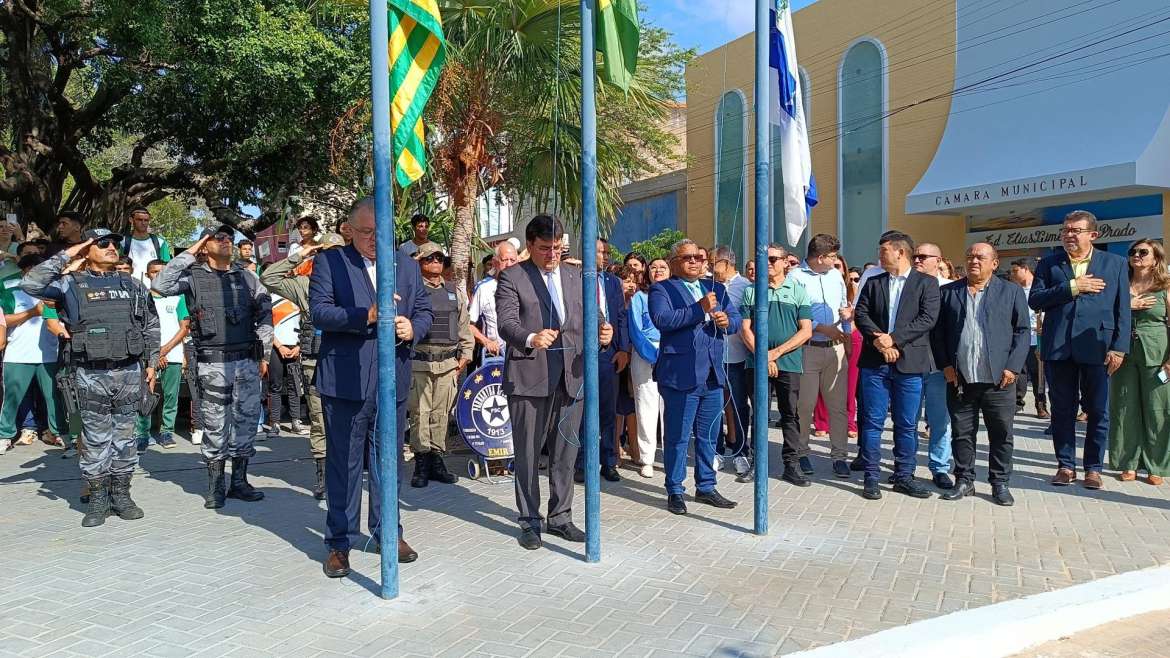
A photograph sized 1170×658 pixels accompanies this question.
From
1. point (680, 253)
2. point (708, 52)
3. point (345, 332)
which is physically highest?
point (708, 52)

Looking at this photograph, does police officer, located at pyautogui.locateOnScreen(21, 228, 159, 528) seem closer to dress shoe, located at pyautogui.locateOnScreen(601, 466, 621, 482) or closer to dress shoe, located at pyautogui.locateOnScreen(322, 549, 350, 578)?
dress shoe, located at pyautogui.locateOnScreen(322, 549, 350, 578)

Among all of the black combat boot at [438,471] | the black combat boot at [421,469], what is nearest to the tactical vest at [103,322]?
the black combat boot at [421,469]

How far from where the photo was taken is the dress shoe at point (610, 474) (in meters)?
7.41

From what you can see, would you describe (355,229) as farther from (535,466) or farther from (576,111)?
(576,111)

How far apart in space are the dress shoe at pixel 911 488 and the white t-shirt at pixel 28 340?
8.18 meters

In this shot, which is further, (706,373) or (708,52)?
(708,52)

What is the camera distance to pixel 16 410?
8688mm

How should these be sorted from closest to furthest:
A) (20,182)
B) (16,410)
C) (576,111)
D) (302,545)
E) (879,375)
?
(302,545), (879,375), (16,410), (576,111), (20,182)

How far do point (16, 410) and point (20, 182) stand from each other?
6.89m

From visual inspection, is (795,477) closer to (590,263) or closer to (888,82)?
(590,263)

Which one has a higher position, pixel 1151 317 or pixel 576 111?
pixel 576 111

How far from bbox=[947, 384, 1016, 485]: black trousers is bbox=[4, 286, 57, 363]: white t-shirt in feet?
28.1

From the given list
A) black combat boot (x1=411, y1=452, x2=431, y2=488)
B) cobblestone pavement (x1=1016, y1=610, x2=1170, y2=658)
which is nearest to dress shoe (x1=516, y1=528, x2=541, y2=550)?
black combat boot (x1=411, y1=452, x2=431, y2=488)

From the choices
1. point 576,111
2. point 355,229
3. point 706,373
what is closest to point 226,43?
point 576,111
